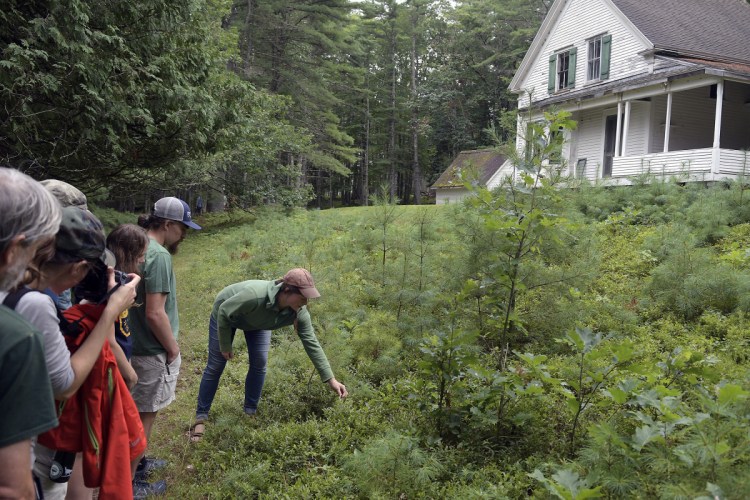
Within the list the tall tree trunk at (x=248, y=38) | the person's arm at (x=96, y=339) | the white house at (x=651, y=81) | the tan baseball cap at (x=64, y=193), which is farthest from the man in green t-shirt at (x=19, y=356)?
the tall tree trunk at (x=248, y=38)

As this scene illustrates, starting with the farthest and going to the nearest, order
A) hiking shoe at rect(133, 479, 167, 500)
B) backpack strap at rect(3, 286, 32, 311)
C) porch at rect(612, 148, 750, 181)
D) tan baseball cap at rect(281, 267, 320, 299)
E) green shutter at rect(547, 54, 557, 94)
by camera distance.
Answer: green shutter at rect(547, 54, 557, 94) → porch at rect(612, 148, 750, 181) → tan baseball cap at rect(281, 267, 320, 299) → hiking shoe at rect(133, 479, 167, 500) → backpack strap at rect(3, 286, 32, 311)

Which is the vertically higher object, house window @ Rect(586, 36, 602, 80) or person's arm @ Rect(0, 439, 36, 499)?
house window @ Rect(586, 36, 602, 80)

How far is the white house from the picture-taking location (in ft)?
48.2

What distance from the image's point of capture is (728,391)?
2281mm

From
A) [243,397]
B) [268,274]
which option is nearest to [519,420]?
[243,397]

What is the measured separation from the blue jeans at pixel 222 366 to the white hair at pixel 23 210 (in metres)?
2.92

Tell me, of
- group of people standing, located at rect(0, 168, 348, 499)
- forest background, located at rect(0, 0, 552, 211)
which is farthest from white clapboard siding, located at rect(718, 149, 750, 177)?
group of people standing, located at rect(0, 168, 348, 499)

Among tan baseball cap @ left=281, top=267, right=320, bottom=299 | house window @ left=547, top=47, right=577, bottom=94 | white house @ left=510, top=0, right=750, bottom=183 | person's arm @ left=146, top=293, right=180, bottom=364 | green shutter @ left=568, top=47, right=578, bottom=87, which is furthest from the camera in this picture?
house window @ left=547, top=47, right=577, bottom=94

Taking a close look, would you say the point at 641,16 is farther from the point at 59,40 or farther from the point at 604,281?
the point at 59,40

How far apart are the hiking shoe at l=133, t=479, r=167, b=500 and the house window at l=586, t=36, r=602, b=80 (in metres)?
19.1

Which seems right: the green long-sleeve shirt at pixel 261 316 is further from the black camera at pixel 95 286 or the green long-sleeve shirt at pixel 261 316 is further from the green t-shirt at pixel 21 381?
the green t-shirt at pixel 21 381

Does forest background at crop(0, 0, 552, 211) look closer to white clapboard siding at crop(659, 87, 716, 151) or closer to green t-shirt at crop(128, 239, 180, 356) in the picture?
green t-shirt at crop(128, 239, 180, 356)

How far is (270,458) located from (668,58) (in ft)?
55.2

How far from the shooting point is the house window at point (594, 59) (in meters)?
18.7
